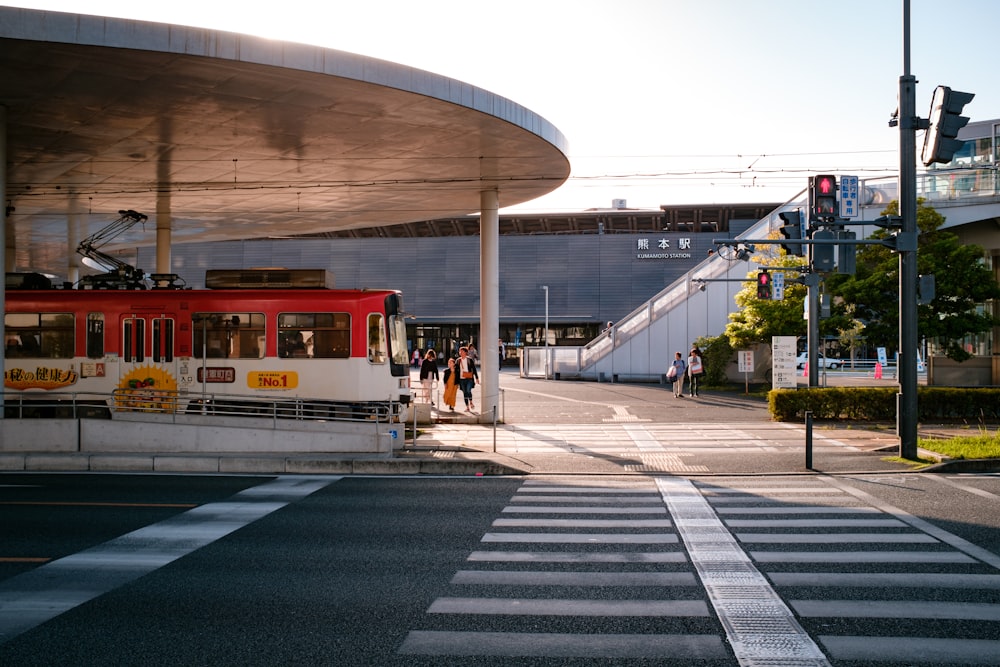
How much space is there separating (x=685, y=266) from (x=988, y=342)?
92.9ft

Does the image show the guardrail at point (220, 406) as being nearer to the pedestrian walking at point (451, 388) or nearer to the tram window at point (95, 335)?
the tram window at point (95, 335)

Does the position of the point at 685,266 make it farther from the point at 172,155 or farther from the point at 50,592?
the point at 50,592

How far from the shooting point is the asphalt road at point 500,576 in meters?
5.91

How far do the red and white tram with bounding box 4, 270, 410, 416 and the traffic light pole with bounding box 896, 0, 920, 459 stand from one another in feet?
36.6

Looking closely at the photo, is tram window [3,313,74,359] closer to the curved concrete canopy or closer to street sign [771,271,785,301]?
the curved concrete canopy

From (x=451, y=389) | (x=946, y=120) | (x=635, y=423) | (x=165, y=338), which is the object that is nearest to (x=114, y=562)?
(x=165, y=338)

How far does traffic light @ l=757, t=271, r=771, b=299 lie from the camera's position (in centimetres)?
2903

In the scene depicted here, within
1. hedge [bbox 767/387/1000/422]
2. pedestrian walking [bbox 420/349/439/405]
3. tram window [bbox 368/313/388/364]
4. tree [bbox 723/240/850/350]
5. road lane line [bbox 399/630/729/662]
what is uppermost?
tree [bbox 723/240/850/350]

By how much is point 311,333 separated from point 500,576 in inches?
493

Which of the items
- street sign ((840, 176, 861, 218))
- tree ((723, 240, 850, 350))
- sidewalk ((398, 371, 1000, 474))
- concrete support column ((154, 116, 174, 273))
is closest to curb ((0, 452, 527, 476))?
sidewalk ((398, 371, 1000, 474))

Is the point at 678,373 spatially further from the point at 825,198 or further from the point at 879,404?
the point at 825,198

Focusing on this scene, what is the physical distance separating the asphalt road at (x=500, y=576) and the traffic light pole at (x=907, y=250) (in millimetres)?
2965

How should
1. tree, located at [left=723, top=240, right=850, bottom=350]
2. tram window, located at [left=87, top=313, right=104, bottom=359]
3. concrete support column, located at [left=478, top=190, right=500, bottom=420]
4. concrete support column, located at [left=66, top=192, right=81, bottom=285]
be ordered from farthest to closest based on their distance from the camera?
tree, located at [left=723, top=240, right=850, bottom=350]
concrete support column, located at [left=66, top=192, right=81, bottom=285]
concrete support column, located at [left=478, top=190, right=500, bottom=420]
tram window, located at [left=87, top=313, right=104, bottom=359]

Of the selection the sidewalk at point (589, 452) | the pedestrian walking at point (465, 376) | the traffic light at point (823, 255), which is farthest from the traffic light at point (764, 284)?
the pedestrian walking at point (465, 376)
